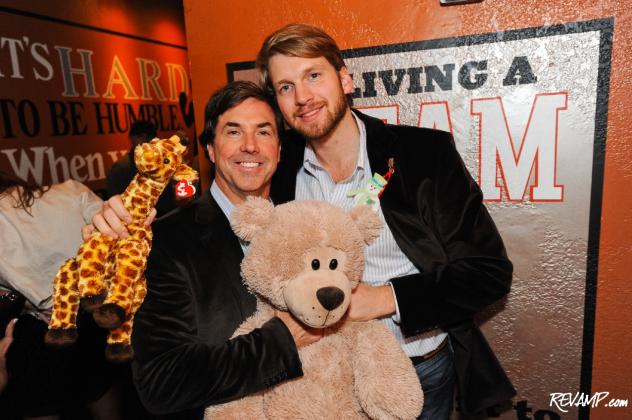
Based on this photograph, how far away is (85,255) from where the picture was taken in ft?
3.61

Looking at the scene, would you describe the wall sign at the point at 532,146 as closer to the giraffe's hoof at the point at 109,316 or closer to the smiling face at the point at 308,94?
the smiling face at the point at 308,94

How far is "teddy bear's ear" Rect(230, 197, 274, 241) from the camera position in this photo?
1.13m

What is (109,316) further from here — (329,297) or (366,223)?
(366,223)

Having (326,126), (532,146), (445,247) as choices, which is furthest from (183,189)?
(532,146)

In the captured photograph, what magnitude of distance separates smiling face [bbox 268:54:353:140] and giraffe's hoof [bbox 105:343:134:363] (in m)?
1.00

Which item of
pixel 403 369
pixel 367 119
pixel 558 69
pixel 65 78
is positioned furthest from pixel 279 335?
pixel 65 78

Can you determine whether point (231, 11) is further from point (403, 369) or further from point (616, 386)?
point (616, 386)

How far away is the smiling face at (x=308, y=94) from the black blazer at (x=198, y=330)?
0.55m

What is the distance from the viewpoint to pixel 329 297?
0.98 metres

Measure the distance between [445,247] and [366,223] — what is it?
49cm

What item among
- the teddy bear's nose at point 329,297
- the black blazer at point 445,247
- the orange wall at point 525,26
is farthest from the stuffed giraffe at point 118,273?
the orange wall at point 525,26

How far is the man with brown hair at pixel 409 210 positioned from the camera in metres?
1.44

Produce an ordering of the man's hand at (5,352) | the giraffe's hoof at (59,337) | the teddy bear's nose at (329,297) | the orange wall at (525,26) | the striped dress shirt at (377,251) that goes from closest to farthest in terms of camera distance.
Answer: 1. the teddy bear's nose at (329,297)
2. the giraffe's hoof at (59,337)
3. the striped dress shirt at (377,251)
4. the orange wall at (525,26)
5. the man's hand at (5,352)

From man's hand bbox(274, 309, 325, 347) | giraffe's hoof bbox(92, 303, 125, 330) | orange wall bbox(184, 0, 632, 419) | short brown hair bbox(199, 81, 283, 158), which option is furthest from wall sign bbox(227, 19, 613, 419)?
giraffe's hoof bbox(92, 303, 125, 330)
